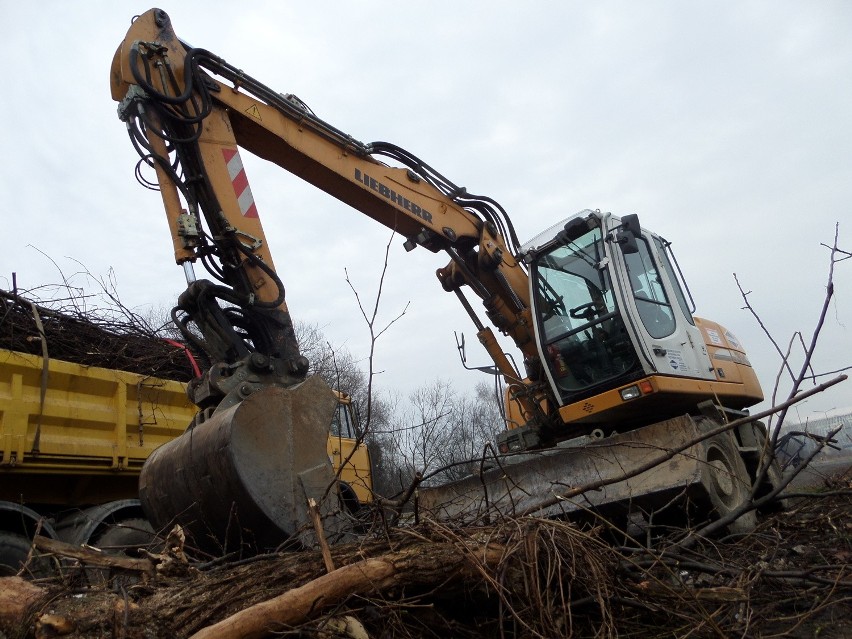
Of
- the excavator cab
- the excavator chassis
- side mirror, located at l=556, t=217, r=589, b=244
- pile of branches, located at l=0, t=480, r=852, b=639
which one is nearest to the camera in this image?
pile of branches, located at l=0, t=480, r=852, b=639

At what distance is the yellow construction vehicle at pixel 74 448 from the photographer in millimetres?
4617

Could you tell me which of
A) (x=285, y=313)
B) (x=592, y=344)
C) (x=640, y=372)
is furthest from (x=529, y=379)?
(x=285, y=313)

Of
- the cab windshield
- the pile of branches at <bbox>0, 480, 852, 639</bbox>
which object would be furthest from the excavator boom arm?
the pile of branches at <bbox>0, 480, 852, 639</bbox>

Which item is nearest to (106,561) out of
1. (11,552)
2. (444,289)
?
(11,552)

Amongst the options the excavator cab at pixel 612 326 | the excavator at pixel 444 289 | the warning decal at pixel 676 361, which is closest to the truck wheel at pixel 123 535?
the excavator at pixel 444 289

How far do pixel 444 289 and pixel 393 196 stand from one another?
4.11 ft

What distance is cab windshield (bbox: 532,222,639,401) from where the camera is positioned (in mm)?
5562

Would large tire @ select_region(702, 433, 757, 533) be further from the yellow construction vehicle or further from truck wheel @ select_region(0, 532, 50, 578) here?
truck wheel @ select_region(0, 532, 50, 578)

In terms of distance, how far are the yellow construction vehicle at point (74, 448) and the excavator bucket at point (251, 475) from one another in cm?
66

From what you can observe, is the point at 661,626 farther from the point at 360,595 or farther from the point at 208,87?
the point at 208,87

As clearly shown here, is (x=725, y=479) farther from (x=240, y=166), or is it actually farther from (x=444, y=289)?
(x=240, y=166)

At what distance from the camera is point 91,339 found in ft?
18.7

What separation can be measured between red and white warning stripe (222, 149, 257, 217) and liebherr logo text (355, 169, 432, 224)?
1.13 metres

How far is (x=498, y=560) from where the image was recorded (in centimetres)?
248
